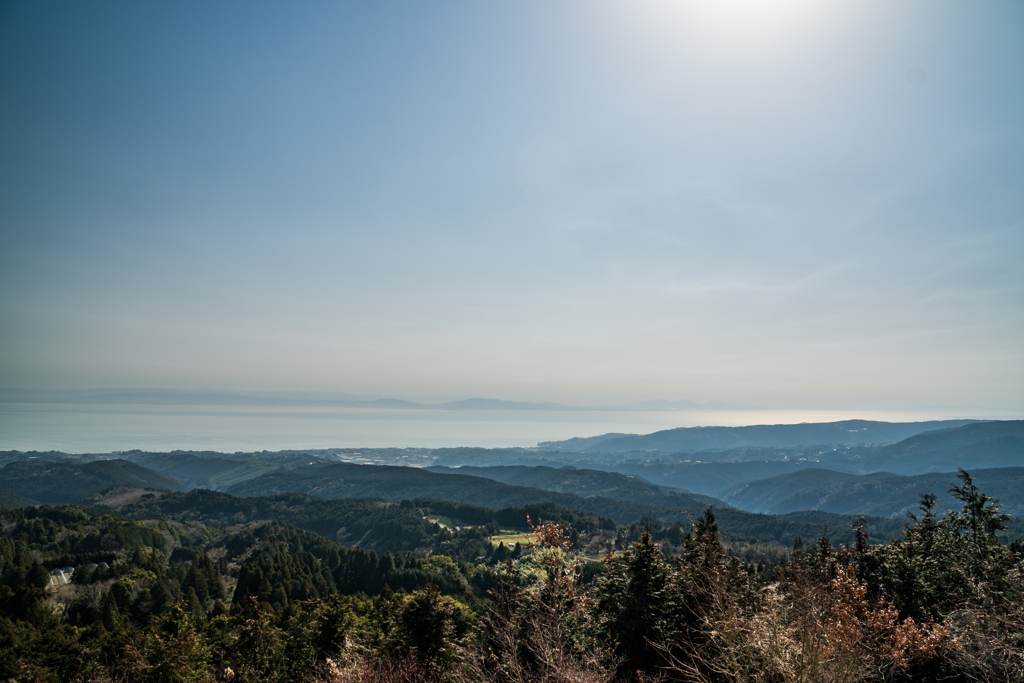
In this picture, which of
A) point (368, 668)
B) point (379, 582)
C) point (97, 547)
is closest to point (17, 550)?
point (97, 547)

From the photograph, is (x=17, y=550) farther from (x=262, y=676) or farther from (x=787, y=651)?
(x=787, y=651)

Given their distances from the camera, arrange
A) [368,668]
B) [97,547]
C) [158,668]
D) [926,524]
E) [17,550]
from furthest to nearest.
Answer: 1. [97,547]
2. [17,550]
3. [926,524]
4. [158,668]
5. [368,668]

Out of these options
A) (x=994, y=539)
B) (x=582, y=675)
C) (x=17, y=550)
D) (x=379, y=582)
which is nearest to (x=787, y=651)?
(x=582, y=675)

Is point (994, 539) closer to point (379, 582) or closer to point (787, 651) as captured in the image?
point (787, 651)

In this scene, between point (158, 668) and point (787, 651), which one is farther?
point (158, 668)

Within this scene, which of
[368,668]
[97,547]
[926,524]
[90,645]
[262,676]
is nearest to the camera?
[368,668]

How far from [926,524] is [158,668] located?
70.6m

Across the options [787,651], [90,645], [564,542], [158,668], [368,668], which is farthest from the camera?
[90,645]

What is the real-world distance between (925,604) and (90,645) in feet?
265

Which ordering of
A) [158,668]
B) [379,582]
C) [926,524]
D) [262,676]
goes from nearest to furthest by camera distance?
[158,668], [262,676], [926,524], [379,582]

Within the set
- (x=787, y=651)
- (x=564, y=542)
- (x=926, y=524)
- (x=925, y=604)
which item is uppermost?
(x=564, y=542)

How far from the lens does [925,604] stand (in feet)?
124

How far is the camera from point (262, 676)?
38.7 metres

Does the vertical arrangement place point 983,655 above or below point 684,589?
above
